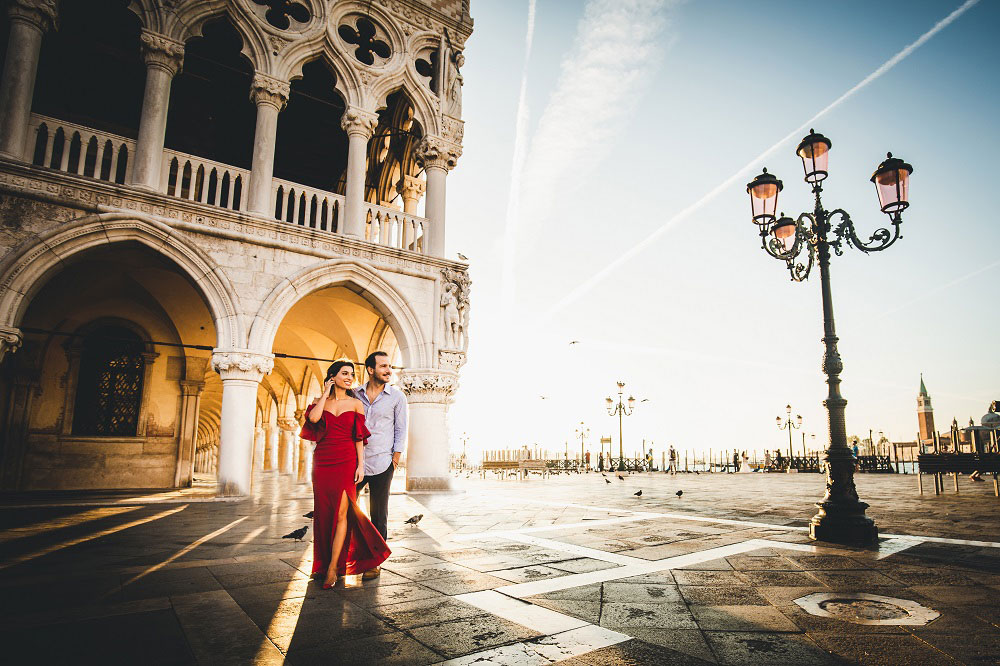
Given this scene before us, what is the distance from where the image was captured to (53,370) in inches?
491

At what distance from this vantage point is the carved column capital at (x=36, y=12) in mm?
9445

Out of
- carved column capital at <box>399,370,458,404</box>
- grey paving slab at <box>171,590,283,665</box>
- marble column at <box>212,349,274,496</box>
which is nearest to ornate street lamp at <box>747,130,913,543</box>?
grey paving slab at <box>171,590,283,665</box>

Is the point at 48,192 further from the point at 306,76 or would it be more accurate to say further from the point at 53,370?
the point at 306,76

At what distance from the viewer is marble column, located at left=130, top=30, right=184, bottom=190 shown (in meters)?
10.1

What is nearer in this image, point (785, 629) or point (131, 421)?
point (785, 629)

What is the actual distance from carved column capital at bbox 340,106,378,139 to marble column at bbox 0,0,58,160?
17.7ft

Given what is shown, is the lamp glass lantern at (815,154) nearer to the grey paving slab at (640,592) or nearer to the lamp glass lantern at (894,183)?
the lamp glass lantern at (894,183)

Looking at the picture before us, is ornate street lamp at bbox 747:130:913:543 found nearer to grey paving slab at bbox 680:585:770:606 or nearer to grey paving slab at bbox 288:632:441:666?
grey paving slab at bbox 680:585:770:606

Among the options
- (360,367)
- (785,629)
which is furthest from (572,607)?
(360,367)

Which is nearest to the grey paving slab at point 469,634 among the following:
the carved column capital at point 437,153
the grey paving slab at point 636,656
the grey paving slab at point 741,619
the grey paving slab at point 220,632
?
the grey paving slab at point 636,656

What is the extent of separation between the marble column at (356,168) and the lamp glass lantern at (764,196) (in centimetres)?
813

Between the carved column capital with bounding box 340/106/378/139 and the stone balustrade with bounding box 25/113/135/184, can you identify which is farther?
the carved column capital with bounding box 340/106/378/139

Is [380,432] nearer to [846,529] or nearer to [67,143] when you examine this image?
[846,529]

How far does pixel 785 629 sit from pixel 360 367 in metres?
14.2
